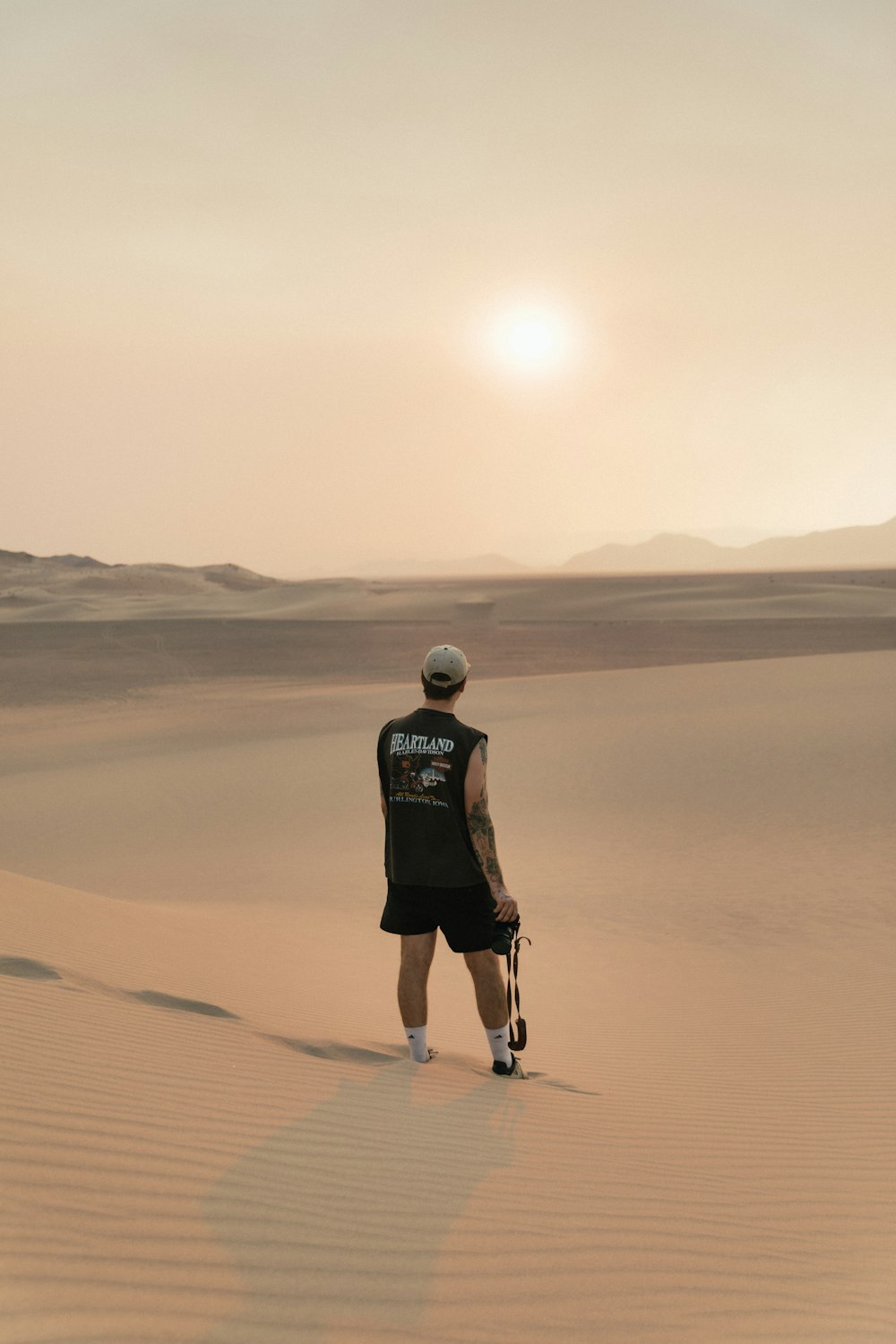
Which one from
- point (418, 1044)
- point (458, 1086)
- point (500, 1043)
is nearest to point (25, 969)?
point (418, 1044)

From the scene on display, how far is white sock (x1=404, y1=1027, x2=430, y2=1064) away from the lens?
449 cm

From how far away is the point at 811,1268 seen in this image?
3016 millimetres

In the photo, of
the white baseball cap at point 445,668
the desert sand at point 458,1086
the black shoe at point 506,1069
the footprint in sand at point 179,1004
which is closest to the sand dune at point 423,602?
the desert sand at point 458,1086

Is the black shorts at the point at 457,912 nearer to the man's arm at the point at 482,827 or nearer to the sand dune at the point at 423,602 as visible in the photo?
the man's arm at the point at 482,827

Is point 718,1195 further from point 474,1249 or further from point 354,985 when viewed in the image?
point 354,985

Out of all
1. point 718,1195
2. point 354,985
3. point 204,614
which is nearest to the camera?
point 718,1195

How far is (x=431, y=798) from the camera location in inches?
164

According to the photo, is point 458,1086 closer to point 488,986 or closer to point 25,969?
point 488,986

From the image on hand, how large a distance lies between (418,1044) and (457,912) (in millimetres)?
727

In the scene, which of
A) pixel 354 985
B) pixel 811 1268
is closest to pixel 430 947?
pixel 811 1268

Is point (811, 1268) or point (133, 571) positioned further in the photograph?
point (133, 571)

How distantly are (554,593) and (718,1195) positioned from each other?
75.4 meters

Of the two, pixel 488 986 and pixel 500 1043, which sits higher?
pixel 488 986

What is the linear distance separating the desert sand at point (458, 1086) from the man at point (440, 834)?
640 millimetres
